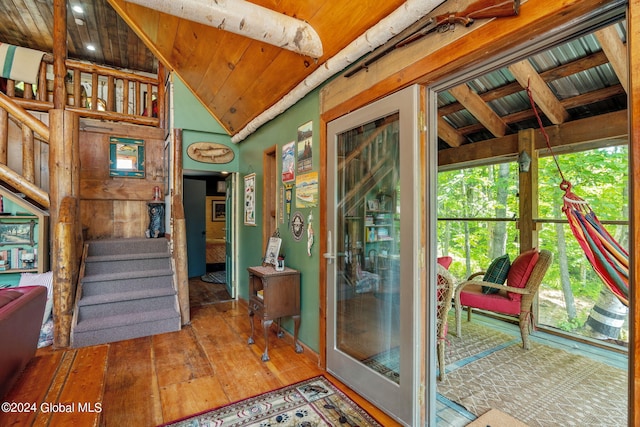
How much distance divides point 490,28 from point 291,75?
1.87 metres

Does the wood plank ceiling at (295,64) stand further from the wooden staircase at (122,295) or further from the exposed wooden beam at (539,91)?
the wooden staircase at (122,295)

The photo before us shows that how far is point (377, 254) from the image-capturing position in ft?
7.45

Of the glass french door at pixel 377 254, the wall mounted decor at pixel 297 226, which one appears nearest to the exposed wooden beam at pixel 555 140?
the glass french door at pixel 377 254

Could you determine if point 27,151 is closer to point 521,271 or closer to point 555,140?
point 521,271

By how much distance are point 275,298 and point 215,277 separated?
165 inches

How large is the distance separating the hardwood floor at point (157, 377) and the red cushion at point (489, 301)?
1819 millimetres

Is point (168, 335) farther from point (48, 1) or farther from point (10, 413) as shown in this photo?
point (48, 1)

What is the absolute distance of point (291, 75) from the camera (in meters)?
2.91

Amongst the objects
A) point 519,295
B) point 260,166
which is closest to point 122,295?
point 260,166

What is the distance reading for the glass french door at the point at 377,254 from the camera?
1.86 metres

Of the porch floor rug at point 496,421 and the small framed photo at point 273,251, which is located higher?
the small framed photo at point 273,251

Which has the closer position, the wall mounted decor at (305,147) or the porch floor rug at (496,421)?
the porch floor rug at (496,421)

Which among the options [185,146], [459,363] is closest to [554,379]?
[459,363]

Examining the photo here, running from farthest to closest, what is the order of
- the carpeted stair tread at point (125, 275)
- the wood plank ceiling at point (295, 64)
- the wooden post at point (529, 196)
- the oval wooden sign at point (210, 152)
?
the oval wooden sign at point (210, 152)
the wooden post at point (529, 196)
the carpeted stair tread at point (125, 275)
the wood plank ceiling at point (295, 64)
